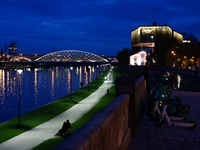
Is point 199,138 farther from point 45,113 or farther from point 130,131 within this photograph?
A: point 45,113

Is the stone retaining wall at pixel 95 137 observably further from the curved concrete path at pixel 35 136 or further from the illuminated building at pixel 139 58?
the illuminated building at pixel 139 58

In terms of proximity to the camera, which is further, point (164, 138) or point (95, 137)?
point (164, 138)

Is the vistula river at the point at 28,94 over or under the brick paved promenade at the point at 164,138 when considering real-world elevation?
under

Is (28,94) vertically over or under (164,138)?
under

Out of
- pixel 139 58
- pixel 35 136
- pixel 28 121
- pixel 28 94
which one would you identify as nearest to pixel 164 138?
pixel 35 136

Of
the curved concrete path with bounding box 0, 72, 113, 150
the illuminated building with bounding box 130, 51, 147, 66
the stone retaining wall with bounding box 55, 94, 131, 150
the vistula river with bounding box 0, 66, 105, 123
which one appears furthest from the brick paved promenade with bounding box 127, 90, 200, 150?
the illuminated building with bounding box 130, 51, 147, 66

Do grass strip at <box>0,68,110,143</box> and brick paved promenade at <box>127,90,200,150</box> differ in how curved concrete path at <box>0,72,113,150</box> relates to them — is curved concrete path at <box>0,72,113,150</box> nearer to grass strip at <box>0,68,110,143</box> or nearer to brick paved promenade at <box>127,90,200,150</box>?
grass strip at <box>0,68,110,143</box>

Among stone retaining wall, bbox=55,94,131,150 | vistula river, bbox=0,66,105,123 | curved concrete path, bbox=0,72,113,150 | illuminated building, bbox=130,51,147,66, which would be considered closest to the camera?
stone retaining wall, bbox=55,94,131,150

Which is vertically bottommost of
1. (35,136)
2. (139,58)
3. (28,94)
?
(28,94)

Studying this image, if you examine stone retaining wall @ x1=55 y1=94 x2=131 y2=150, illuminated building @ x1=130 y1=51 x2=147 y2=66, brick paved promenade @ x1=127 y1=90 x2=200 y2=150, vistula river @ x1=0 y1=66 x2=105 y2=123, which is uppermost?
illuminated building @ x1=130 y1=51 x2=147 y2=66

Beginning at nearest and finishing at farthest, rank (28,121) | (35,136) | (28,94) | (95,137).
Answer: (95,137), (35,136), (28,121), (28,94)

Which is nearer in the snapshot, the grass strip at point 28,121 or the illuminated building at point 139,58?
the grass strip at point 28,121

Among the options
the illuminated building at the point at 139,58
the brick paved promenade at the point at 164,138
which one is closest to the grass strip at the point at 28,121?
the brick paved promenade at the point at 164,138

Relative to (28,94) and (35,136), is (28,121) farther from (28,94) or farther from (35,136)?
Result: (28,94)
